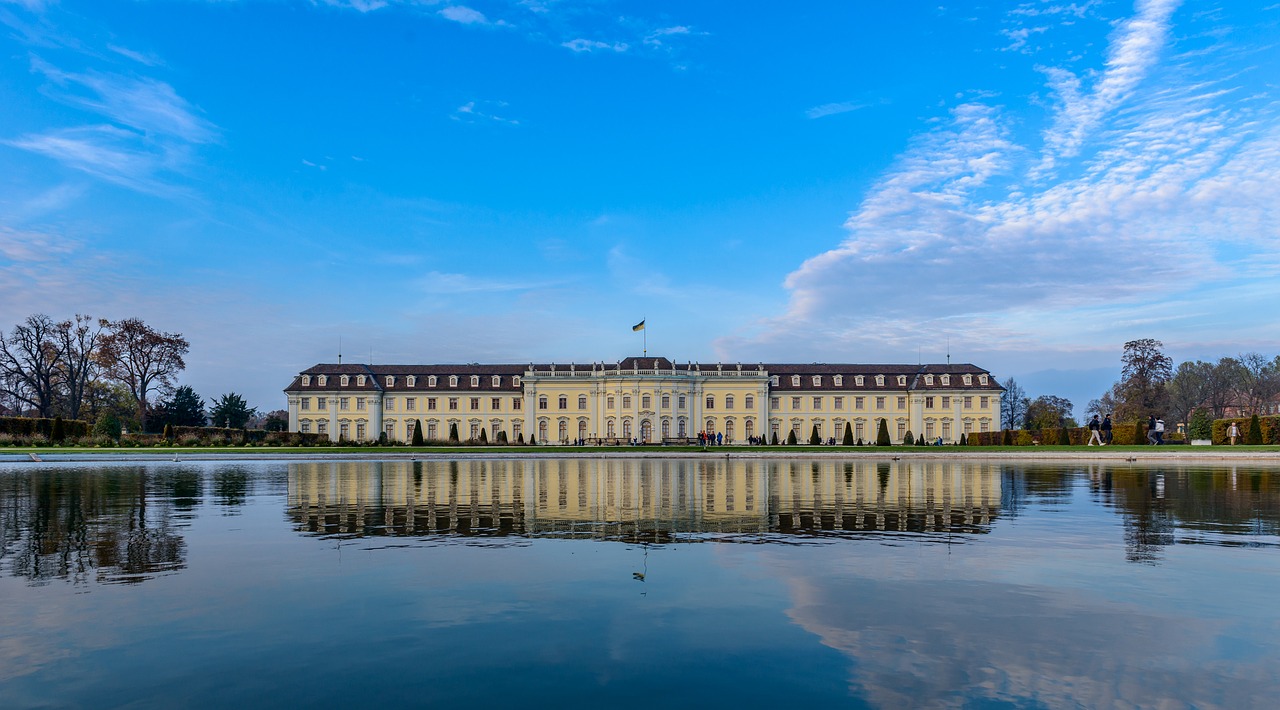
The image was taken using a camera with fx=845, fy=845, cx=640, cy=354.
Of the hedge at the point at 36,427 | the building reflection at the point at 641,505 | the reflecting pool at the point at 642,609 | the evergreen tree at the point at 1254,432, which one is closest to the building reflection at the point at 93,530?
the reflecting pool at the point at 642,609

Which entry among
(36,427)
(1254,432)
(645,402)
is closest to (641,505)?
(1254,432)

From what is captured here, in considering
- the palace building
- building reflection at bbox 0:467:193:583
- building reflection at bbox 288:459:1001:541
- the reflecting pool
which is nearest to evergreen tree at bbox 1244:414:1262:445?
building reflection at bbox 288:459:1001:541

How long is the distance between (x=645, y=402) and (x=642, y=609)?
273 ft

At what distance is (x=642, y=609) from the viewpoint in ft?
24.3

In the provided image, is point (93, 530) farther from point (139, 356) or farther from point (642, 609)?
point (139, 356)

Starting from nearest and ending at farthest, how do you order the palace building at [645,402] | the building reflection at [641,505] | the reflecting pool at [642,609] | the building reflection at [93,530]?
the reflecting pool at [642,609] → the building reflection at [93,530] → the building reflection at [641,505] → the palace building at [645,402]

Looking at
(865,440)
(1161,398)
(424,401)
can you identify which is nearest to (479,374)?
(424,401)

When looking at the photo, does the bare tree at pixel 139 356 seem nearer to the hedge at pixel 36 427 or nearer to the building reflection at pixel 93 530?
the hedge at pixel 36 427

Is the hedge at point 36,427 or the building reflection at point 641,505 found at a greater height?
the hedge at point 36,427

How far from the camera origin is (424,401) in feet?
308

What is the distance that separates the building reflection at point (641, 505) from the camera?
13.2 meters

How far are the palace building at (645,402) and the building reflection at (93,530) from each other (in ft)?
226

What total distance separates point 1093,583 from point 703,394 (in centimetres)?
8396

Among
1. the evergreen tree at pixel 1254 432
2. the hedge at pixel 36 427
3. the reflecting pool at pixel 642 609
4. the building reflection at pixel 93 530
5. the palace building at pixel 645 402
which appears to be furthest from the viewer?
the palace building at pixel 645 402
